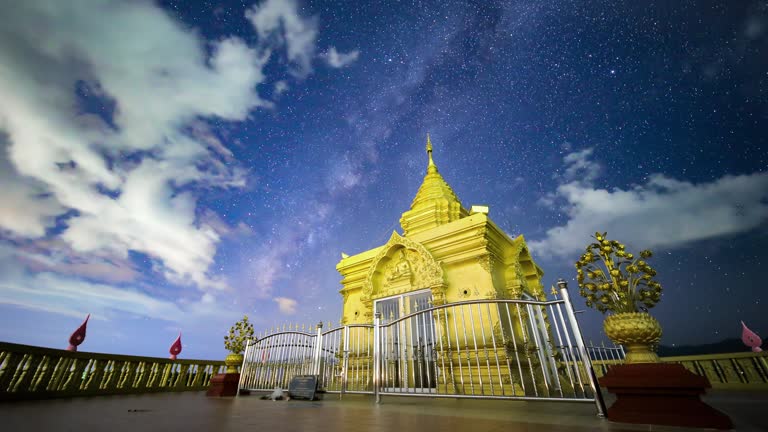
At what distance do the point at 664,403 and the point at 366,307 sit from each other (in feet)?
25.1

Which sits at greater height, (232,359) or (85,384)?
(232,359)

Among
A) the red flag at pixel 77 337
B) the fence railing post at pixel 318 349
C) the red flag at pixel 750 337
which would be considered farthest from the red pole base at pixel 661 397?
the red flag at pixel 77 337

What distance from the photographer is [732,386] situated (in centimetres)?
757

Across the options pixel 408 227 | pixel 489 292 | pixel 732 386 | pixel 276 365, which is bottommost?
pixel 732 386

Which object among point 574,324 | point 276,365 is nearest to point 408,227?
point 276,365

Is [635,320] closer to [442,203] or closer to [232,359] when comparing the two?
[232,359]

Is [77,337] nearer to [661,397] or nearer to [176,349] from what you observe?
[176,349]

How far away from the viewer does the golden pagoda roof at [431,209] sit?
12602 millimetres

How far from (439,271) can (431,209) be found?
4.69 m

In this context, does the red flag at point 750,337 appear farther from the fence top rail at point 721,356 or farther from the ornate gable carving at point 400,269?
the ornate gable carving at point 400,269

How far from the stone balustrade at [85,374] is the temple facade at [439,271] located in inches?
214

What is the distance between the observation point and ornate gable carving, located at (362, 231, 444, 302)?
874 cm

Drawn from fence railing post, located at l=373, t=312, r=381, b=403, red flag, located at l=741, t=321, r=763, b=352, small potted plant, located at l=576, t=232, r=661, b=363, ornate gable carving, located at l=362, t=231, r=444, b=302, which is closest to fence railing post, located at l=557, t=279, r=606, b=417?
small potted plant, located at l=576, t=232, r=661, b=363

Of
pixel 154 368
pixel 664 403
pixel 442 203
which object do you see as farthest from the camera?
pixel 442 203
